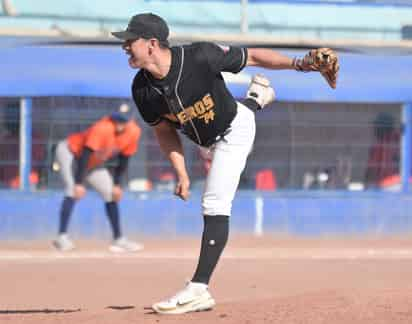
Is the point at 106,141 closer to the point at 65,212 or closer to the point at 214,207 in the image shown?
the point at 65,212

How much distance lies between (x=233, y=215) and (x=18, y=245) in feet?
8.94

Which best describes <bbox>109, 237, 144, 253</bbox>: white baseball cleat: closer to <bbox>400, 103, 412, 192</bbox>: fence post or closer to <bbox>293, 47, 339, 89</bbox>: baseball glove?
<bbox>400, 103, 412, 192</bbox>: fence post

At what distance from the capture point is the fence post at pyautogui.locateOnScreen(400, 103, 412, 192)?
14537mm

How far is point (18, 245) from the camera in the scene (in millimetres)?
13148

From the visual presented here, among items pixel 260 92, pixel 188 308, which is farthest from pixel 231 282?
pixel 188 308

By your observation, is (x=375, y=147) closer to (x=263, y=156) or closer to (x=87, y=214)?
(x=263, y=156)

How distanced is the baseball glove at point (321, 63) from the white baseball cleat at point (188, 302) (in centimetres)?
135

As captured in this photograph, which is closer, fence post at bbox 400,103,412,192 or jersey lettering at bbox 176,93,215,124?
jersey lettering at bbox 176,93,215,124

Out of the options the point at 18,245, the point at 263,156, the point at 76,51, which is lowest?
the point at 18,245

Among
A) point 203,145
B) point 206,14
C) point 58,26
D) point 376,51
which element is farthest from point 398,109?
point 203,145

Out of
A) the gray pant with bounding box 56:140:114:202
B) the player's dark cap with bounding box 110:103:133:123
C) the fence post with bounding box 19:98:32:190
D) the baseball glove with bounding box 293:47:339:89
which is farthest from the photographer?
the fence post with bounding box 19:98:32:190

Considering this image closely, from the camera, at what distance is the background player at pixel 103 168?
1214 cm

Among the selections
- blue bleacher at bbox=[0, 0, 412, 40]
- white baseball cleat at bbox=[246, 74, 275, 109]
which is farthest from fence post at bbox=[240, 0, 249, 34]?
white baseball cleat at bbox=[246, 74, 275, 109]

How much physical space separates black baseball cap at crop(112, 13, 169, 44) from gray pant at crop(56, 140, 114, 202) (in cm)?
633
